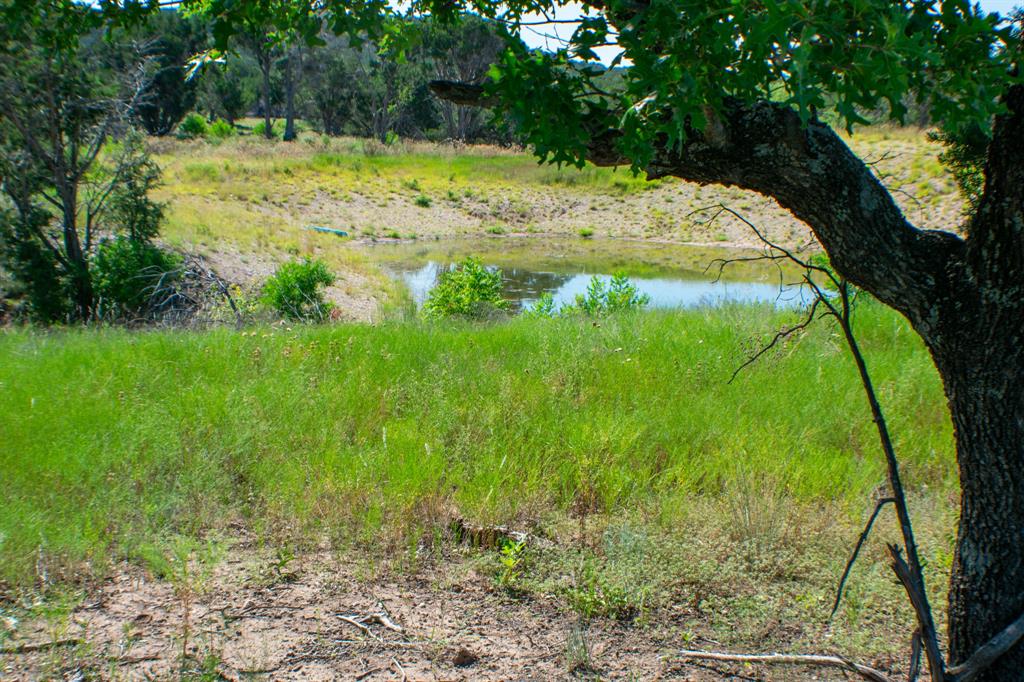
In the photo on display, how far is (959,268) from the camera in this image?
2.64m

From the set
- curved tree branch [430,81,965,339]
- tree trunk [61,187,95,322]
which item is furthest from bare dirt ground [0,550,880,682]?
tree trunk [61,187,95,322]

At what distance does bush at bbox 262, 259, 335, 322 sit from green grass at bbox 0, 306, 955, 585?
6.28 metres

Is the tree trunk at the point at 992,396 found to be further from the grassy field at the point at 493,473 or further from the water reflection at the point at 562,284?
the water reflection at the point at 562,284

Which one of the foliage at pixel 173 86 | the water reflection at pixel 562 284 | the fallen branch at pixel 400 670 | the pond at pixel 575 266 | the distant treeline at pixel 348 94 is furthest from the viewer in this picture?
the distant treeline at pixel 348 94

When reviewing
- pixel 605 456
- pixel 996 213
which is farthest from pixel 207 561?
pixel 996 213

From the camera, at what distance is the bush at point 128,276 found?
13.6 m

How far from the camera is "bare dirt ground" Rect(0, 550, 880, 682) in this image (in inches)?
127

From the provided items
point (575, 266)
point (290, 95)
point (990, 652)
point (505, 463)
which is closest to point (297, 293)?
point (505, 463)

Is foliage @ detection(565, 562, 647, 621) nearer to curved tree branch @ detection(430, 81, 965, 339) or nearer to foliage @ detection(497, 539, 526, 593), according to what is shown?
foliage @ detection(497, 539, 526, 593)

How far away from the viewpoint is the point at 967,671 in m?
2.63

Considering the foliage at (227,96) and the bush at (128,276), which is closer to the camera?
the bush at (128,276)

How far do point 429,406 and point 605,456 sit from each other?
149 centimetres

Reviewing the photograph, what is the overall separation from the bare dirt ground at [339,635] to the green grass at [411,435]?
14.0 inches

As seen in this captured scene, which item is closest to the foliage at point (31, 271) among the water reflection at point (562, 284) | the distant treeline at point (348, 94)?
the water reflection at point (562, 284)
